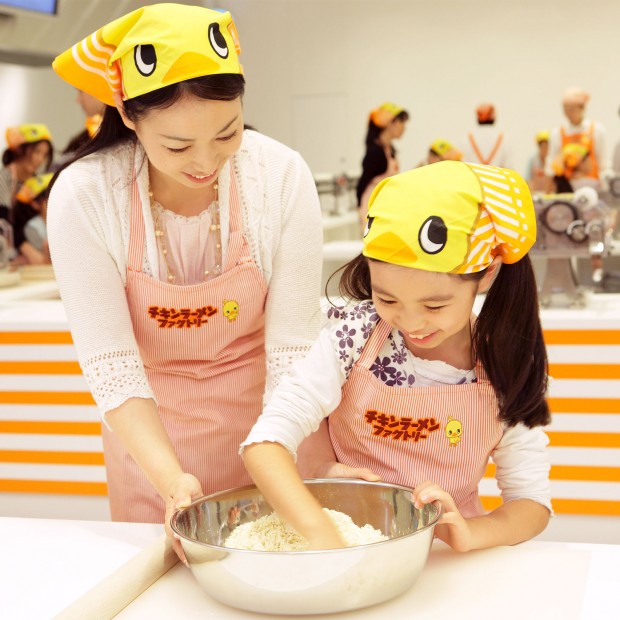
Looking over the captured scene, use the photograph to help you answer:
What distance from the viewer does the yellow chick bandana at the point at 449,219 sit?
3.97 ft

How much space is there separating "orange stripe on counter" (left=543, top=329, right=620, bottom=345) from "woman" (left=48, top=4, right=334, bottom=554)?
143 centimetres

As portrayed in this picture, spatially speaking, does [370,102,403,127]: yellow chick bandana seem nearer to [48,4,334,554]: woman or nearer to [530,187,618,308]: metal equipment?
[530,187,618,308]: metal equipment

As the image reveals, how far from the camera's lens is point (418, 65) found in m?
11.2

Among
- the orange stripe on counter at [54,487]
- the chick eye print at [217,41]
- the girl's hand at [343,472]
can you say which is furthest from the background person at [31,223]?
the girl's hand at [343,472]

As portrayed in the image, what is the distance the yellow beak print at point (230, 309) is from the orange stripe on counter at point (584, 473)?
1474 mm

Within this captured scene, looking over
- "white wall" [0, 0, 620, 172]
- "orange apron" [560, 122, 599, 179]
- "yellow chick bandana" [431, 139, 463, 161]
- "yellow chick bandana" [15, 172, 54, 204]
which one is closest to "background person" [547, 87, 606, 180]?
"orange apron" [560, 122, 599, 179]

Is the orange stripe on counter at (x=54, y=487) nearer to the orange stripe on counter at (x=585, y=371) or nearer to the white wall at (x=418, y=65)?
the orange stripe on counter at (x=585, y=371)

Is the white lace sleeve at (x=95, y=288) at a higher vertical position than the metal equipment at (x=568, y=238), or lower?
higher

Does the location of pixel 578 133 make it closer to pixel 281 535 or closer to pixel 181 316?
pixel 181 316

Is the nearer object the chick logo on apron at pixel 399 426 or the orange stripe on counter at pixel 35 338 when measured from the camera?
the chick logo on apron at pixel 399 426

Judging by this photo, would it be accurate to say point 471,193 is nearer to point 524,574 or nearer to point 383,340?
point 383,340

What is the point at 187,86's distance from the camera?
4.48 ft

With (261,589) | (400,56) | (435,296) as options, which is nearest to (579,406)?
(435,296)

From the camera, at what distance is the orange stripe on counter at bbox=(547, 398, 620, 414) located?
283 cm
